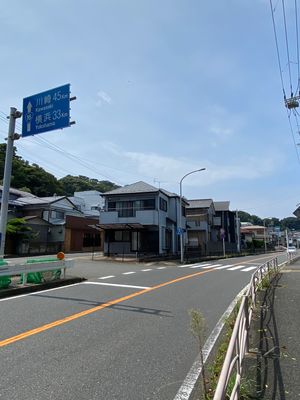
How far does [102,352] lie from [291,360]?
280 centimetres

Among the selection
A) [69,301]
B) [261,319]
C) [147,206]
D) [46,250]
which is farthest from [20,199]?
[261,319]

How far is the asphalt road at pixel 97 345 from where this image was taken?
408cm

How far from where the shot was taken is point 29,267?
1200 cm

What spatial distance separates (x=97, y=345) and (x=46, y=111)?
10.2 m

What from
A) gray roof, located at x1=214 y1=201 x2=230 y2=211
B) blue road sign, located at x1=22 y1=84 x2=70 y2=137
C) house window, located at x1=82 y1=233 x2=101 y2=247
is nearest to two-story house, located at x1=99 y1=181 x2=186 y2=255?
house window, located at x1=82 y1=233 x2=101 y2=247

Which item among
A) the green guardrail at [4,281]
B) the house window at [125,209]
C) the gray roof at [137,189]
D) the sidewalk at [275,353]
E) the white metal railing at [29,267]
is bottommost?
the sidewalk at [275,353]

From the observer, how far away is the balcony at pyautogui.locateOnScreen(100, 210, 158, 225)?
34.9 meters

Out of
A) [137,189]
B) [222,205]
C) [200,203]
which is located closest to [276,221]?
[222,205]

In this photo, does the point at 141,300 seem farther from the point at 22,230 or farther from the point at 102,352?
the point at 22,230

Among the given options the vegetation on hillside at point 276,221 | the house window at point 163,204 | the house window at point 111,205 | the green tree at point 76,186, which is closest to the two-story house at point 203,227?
the house window at point 163,204

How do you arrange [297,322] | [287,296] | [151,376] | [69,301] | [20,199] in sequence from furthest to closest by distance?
[20,199], [287,296], [69,301], [297,322], [151,376]

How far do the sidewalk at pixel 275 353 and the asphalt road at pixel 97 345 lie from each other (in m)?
0.92

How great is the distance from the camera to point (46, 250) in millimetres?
43969

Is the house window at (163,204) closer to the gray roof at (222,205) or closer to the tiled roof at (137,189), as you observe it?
the tiled roof at (137,189)
